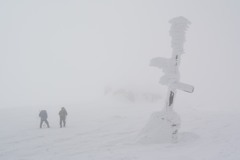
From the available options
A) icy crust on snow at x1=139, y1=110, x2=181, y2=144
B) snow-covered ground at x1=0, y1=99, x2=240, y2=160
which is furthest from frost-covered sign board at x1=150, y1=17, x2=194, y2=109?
snow-covered ground at x1=0, y1=99, x2=240, y2=160

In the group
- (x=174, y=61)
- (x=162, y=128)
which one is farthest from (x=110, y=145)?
(x=174, y=61)

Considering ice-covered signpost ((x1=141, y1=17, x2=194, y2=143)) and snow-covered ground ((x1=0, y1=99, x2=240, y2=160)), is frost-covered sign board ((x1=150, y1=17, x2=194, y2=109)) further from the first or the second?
snow-covered ground ((x1=0, y1=99, x2=240, y2=160))

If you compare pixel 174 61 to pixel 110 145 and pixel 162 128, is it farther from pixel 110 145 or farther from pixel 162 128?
pixel 110 145

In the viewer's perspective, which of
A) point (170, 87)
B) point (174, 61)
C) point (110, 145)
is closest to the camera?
point (170, 87)

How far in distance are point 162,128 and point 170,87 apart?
2.81m

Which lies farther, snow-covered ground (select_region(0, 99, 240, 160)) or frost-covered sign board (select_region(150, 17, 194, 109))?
frost-covered sign board (select_region(150, 17, 194, 109))

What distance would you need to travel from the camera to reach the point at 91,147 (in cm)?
1725

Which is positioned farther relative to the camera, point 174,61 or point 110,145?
point 110,145

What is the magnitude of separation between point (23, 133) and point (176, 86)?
14522 mm

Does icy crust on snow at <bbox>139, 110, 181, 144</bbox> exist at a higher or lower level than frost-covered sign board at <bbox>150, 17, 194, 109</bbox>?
lower

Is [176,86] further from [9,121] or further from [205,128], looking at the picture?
[9,121]

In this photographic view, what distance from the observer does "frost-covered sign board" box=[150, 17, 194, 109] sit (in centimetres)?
1727

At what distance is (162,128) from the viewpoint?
56.5 feet

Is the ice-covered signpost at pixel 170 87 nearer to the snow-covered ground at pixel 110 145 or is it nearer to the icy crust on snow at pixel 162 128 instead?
the icy crust on snow at pixel 162 128
